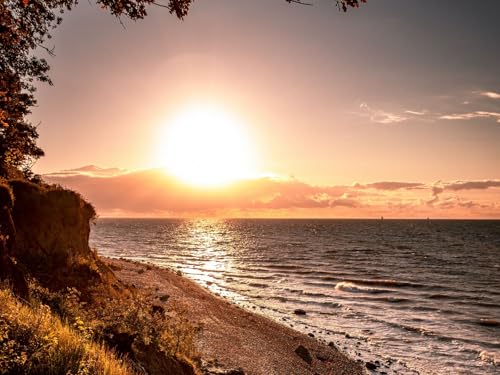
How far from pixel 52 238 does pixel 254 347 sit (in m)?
12.0

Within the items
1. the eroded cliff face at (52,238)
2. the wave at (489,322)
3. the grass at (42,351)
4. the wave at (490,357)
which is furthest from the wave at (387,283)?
the grass at (42,351)

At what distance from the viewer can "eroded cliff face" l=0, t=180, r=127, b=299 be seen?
15648mm

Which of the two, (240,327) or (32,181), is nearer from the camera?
(32,181)

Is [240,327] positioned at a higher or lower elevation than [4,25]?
lower

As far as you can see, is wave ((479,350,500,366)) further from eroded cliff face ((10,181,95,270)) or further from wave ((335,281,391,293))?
eroded cliff face ((10,181,95,270))

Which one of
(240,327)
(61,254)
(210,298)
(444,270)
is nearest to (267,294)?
(210,298)

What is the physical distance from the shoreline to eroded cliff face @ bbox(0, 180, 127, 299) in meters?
5.88

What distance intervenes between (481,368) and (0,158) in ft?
84.1

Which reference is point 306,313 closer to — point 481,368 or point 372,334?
point 372,334

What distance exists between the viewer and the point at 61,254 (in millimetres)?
17734

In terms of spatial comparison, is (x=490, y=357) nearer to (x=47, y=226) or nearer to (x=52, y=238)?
(x=52, y=238)

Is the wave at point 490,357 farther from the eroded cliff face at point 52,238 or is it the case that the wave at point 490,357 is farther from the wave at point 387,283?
the wave at point 387,283

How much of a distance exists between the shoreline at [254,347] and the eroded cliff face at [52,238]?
19.3ft

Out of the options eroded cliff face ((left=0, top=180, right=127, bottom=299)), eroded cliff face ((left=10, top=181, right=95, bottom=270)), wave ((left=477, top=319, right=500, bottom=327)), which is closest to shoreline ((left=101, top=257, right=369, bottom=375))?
eroded cliff face ((left=0, top=180, right=127, bottom=299))
